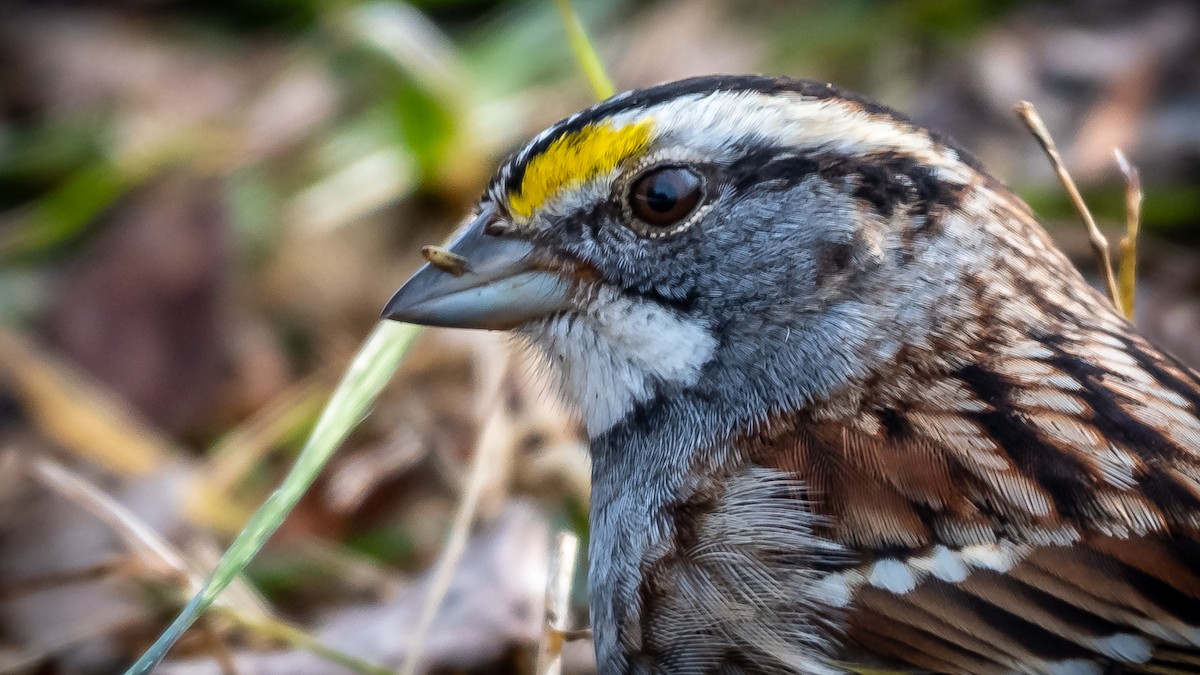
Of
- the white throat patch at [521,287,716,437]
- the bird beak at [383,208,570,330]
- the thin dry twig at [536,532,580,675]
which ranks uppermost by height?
the bird beak at [383,208,570,330]

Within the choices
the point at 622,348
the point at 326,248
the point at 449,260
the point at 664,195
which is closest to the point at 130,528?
the point at 449,260

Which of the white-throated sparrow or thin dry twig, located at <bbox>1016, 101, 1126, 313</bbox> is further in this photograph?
thin dry twig, located at <bbox>1016, 101, 1126, 313</bbox>

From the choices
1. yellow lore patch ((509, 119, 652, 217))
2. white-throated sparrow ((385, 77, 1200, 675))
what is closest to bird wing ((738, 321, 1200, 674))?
white-throated sparrow ((385, 77, 1200, 675))

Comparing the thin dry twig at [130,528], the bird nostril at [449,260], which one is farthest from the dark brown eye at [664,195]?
the thin dry twig at [130,528]

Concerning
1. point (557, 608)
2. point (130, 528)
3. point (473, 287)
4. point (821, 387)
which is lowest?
point (557, 608)

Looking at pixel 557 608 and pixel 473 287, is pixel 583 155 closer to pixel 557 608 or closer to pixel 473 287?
pixel 473 287

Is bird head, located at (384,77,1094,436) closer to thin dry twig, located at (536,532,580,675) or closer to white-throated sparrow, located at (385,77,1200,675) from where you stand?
white-throated sparrow, located at (385,77,1200,675)

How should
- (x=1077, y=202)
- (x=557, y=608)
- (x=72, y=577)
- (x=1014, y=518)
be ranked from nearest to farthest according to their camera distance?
(x=1014, y=518) → (x=557, y=608) → (x=1077, y=202) → (x=72, y=577)
